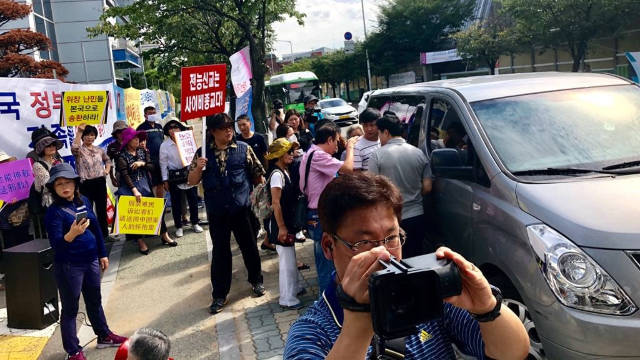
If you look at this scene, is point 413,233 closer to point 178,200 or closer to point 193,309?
point 193,309

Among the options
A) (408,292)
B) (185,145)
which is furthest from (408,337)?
(185,145)

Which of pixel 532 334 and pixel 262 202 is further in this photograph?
pixel 262 202

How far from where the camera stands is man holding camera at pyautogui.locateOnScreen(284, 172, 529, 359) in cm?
145

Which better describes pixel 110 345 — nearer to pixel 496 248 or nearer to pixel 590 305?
pixel 496 248

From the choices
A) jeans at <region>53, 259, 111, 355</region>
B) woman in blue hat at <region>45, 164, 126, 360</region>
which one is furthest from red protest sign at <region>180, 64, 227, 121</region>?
jeans at <region>53, 259, 111, 355</region>

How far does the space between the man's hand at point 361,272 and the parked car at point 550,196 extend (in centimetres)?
174

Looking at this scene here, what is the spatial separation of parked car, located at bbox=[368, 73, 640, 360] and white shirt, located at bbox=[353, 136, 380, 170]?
644 millimetres

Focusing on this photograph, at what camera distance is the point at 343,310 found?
1.42m

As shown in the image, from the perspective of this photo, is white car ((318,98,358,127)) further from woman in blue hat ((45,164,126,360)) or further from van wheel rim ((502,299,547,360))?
van wheel rim ((502,299,547,360))

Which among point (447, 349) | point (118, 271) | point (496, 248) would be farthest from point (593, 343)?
point (118, 271)

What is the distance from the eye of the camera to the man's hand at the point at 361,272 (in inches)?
48.0

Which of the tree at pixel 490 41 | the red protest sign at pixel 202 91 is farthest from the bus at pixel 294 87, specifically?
the red protest sign at pixel 202 91

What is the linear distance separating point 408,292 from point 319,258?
316 centimetres

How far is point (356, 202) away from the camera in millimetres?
1621
